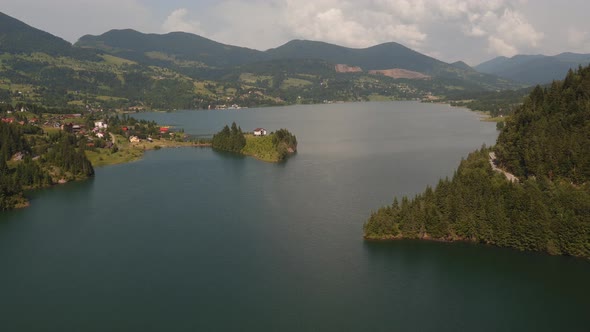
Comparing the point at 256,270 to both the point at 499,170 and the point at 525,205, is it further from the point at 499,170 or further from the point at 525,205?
the point at 499,170

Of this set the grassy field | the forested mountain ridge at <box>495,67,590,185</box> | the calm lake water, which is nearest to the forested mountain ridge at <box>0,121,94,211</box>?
the calm lake water

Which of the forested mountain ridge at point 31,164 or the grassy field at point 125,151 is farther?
the grassy field at point 125,151

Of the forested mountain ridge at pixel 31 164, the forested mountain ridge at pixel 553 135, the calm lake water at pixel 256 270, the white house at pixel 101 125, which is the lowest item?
the calm lake water at pixel 256 270

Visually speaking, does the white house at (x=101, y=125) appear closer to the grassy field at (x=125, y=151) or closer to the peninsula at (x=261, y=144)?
the grassy field at (x=125, y=151)

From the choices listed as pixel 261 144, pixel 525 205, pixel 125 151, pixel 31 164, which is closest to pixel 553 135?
pixel 525 205

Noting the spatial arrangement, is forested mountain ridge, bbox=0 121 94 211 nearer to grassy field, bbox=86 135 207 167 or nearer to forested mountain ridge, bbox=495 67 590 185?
grassy field, bbox=86 135 207 167

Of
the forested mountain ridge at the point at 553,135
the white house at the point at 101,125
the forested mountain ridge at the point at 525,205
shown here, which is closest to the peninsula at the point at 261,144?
the white house at the point at 101,125

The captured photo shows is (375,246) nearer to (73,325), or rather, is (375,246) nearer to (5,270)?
(73,325)
